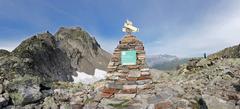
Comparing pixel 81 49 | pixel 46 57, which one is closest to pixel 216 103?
pixel 46 57

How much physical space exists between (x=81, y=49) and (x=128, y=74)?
212 feet

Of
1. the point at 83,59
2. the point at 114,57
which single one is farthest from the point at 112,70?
the point at 83,59

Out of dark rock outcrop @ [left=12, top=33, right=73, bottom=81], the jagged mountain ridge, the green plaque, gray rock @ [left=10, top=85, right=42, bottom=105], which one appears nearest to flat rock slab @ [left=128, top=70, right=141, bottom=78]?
the green plaque

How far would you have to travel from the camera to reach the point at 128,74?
13.9 metres

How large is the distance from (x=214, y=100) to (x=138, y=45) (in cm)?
876

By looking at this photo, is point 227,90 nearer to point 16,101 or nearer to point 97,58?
point 16,101

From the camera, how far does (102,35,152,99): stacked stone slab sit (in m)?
13.9

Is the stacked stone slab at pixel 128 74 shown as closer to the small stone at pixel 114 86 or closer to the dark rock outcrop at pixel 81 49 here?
the small stone at pixel 114 86

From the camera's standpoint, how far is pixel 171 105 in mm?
13422

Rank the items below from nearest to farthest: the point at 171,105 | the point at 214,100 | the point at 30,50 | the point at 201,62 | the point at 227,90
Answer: the point at 171,105
the point at 214,100
the point at 227,90
the point at 201,62
the point at 30,50

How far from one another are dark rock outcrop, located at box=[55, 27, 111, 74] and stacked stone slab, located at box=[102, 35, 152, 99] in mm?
58941

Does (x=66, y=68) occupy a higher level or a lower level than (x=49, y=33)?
lower

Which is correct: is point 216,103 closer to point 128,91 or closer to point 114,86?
point 128,91

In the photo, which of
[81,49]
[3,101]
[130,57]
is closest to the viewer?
[130,57]
